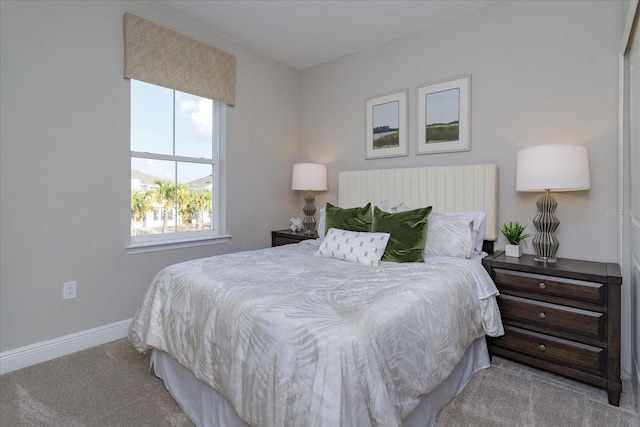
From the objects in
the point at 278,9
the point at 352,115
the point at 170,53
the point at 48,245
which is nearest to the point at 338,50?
the point at 352,115

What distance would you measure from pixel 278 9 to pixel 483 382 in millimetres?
3240

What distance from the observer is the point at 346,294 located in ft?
4.90

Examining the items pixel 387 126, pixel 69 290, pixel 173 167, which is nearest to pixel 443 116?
pixel 387 126

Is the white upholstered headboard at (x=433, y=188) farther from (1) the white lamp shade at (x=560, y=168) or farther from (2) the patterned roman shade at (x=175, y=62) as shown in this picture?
(2) the patterned roman shade at (x=175, y=62)

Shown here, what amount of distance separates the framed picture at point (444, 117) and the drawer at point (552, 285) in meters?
1.18

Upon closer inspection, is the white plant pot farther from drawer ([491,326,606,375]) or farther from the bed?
drawer ([491,326,606,375])

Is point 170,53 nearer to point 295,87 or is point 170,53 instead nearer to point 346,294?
point 295,87

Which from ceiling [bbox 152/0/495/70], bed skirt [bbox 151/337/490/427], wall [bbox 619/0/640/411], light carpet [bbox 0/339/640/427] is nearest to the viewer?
bed skirt [bbox 151/337/490/427]

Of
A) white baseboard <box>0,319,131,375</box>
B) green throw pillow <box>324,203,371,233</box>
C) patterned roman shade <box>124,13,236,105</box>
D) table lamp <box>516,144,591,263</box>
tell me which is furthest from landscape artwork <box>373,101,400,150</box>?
white baseboard <box>0,319,131,375</box>

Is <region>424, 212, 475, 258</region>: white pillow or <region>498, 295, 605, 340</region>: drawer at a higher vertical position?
<region>424, 212, 475, 258</region>: white pillow

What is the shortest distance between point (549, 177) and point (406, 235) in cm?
98

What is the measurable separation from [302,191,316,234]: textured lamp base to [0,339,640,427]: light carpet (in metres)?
2.09

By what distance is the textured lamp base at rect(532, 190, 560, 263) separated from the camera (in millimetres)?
2225

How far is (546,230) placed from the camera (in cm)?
225
